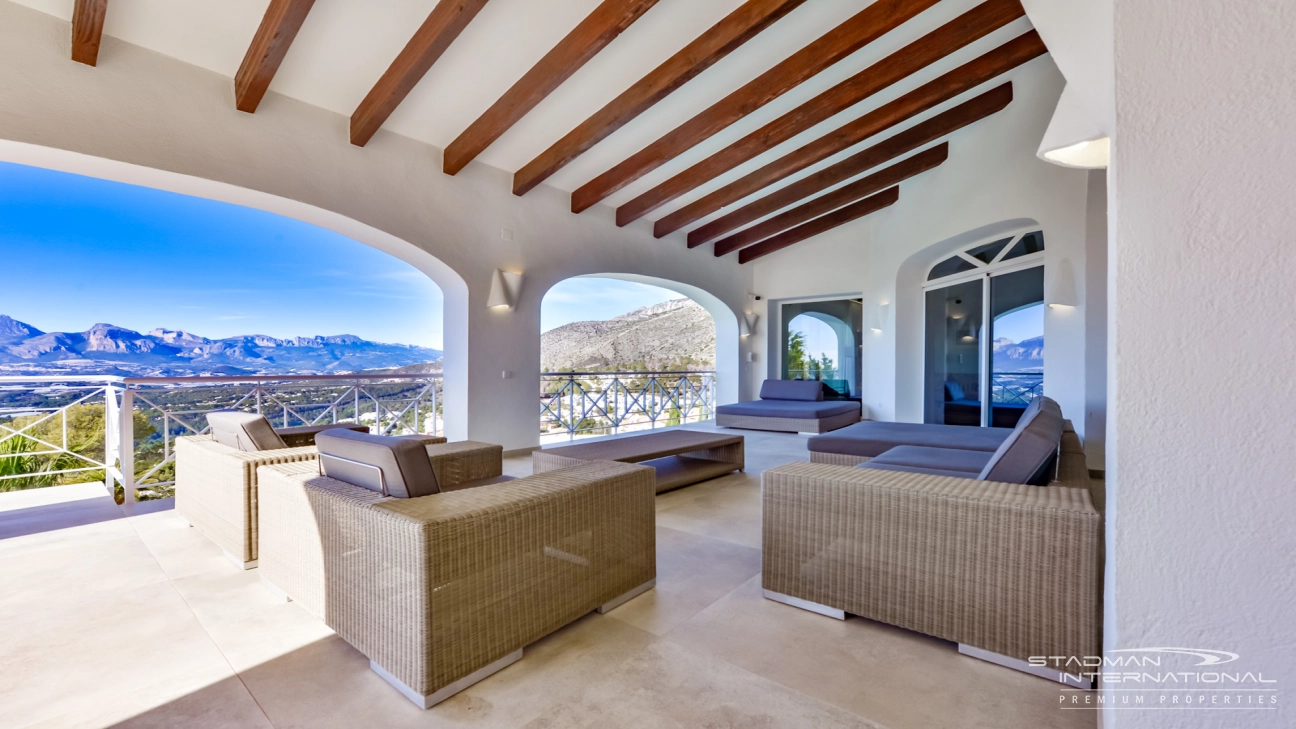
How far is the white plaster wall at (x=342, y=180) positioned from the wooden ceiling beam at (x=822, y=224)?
1.86m

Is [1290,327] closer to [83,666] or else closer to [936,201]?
[83,666]

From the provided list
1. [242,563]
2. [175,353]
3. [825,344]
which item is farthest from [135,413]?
[825,344]

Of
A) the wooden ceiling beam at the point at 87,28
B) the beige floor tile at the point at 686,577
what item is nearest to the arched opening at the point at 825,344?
the beige floor tile at the point at 686,577

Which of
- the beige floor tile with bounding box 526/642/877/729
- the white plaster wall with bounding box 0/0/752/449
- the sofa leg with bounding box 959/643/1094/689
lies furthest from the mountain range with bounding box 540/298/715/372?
the sofa leg with bounding box 959/643/1094/689

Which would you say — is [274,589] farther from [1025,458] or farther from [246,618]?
[1025,458]

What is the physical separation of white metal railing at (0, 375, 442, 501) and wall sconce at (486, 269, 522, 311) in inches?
44.3

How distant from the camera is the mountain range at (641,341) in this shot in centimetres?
1241

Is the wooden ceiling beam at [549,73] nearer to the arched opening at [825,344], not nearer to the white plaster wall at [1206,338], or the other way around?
the white plaster wall at [1206,338]

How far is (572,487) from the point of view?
6.02 feet

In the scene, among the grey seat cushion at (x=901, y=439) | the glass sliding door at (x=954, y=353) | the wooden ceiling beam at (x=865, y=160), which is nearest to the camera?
the grey seat cushion at (x=901, y=439)

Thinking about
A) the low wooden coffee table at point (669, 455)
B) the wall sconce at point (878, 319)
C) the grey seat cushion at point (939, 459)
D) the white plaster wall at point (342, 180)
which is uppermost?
the white plaster wall at point (342, 180)

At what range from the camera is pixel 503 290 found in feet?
17.0

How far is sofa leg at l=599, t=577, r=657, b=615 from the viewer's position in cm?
196

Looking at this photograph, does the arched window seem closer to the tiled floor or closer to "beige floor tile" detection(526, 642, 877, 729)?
the tiled floor
